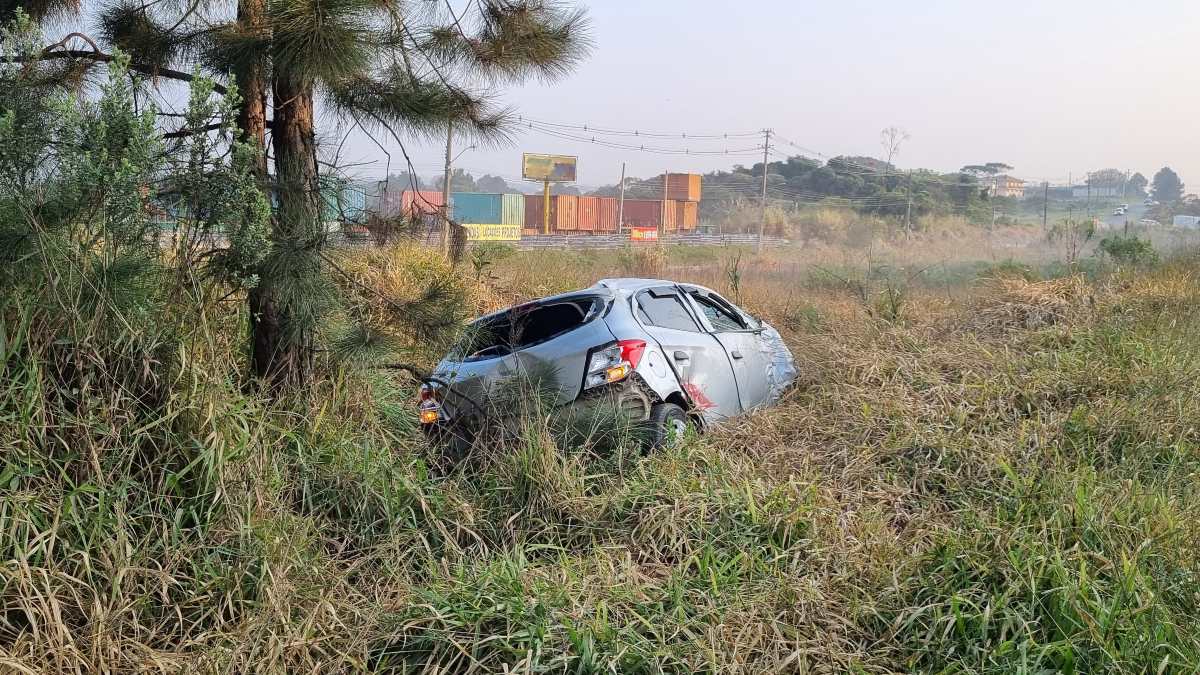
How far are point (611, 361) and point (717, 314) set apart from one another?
1993mm

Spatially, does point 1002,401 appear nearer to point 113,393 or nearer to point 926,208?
point 113,393

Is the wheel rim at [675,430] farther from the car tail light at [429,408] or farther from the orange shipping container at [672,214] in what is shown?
the orange shipping container at [672,214]

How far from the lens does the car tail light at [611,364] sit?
595 centimetres

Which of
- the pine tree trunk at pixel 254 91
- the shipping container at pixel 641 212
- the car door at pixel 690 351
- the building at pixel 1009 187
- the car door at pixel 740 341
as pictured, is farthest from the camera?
the building at pixel 1009 187

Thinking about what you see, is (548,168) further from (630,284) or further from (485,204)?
(630,284)

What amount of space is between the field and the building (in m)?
60.7

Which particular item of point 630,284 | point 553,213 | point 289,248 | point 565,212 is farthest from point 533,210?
point 289,248

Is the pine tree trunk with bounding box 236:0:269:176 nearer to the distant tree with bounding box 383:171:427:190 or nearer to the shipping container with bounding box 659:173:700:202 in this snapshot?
the distant tree with bounding box 383:171:427:190

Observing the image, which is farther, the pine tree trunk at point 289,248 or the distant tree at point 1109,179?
the distant tree at point 1109,179

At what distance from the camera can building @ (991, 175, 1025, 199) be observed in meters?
61.2

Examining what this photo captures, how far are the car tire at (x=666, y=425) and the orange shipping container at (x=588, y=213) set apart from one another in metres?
43.8

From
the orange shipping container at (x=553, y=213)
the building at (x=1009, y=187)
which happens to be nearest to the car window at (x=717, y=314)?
the orange shipping container at (x=553, y=213)

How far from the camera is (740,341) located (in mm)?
7449

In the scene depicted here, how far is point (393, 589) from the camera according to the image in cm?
397
